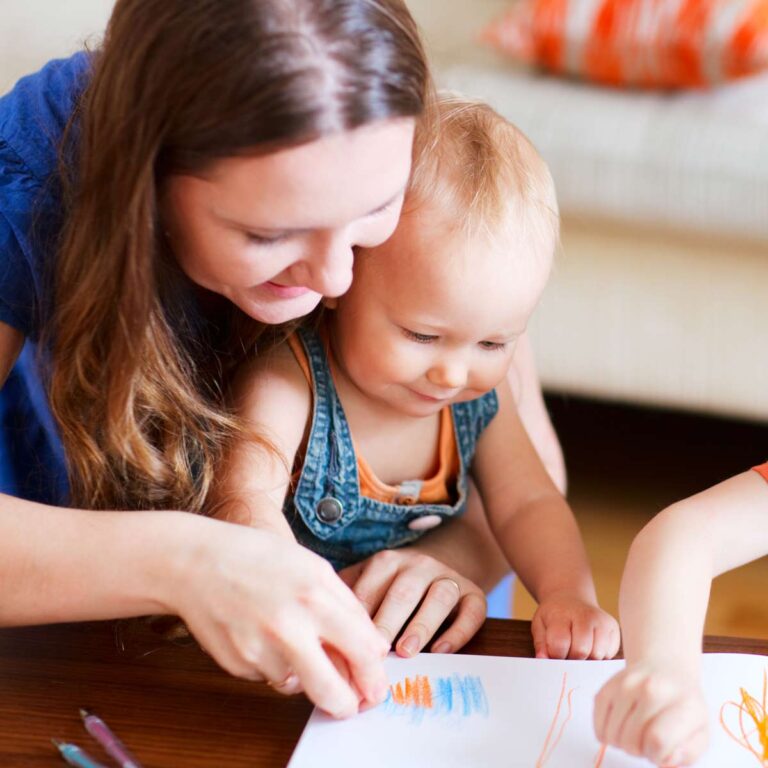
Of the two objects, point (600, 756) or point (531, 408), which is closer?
point (600, 756)

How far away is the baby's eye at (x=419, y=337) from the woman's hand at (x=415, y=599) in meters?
0.13

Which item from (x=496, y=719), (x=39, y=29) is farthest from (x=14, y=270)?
(x=39, y=29)

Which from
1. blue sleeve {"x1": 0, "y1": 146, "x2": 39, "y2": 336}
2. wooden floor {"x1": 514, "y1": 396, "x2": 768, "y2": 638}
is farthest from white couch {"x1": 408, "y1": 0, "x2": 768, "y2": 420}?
blue sleeve {"x1": 0, "y1": 146, "x2": 39, "y2": 336}

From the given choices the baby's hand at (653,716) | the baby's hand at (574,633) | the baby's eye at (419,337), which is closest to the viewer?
the baby's hand at (653,716)

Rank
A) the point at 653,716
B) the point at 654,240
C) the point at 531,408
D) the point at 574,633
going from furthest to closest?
the point at 654,240 < the point at 531,408 < the point at 574,633 < the point at 653,716

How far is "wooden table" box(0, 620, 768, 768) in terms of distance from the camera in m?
0.59

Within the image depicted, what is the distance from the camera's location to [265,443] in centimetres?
75

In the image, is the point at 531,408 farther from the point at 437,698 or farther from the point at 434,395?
the point at 437,698

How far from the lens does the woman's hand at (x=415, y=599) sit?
26.9 inches

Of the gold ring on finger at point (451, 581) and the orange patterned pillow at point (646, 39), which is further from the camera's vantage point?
the orange patterned pillow at point (646, 39)

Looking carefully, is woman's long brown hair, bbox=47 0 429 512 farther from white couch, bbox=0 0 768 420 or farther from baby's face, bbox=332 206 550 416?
white couch, bbox=0 0 768 420

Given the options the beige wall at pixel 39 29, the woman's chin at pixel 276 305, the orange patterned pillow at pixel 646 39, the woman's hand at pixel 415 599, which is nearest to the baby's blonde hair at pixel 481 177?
the woman's chin at pixel 276 305

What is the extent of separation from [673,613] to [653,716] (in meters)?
0.08

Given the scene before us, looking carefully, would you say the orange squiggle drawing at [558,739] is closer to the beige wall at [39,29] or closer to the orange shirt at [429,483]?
the orange shirt at [429,483]
